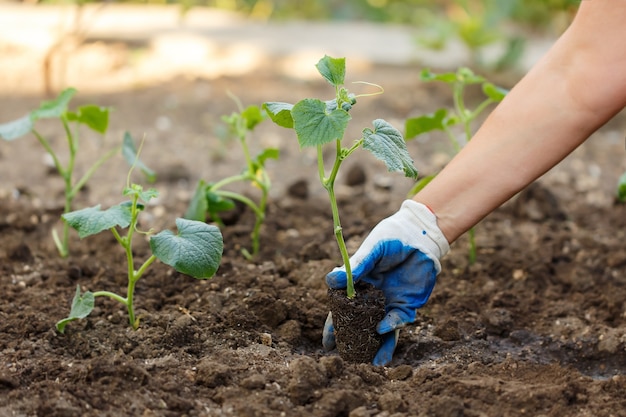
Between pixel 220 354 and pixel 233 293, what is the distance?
1.02 feet

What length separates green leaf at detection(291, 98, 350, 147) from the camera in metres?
1.80

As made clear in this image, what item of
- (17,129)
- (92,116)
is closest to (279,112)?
(92,116)

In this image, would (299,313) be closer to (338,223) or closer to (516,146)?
(338,223)

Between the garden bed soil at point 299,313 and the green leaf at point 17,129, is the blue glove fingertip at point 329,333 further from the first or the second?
the green leaf at point 17,129

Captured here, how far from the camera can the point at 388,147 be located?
6.14ft

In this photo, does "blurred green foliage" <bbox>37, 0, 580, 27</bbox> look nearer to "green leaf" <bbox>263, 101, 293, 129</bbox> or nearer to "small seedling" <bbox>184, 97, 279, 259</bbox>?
"small seedling" <bbox>184, 97, 279, 259</bbox>

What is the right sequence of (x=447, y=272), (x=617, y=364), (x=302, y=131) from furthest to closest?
(x=447, y=272)
(x=617, y=364)
(x=302, y=131)

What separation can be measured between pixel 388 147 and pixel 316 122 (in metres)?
0.17

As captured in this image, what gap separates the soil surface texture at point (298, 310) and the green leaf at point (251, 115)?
Answer: 404 mm

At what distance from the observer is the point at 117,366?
1.88m

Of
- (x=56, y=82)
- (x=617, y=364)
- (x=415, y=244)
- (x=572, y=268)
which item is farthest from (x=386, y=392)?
(x=56, y=82)

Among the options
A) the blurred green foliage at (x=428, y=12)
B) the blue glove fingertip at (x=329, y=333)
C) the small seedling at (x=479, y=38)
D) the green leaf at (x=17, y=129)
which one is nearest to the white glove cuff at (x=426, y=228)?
the blue glove fingertip at (x=329, y=333)

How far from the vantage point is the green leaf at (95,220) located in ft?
6.44

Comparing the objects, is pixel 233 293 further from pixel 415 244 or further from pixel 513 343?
pixel 513 343
